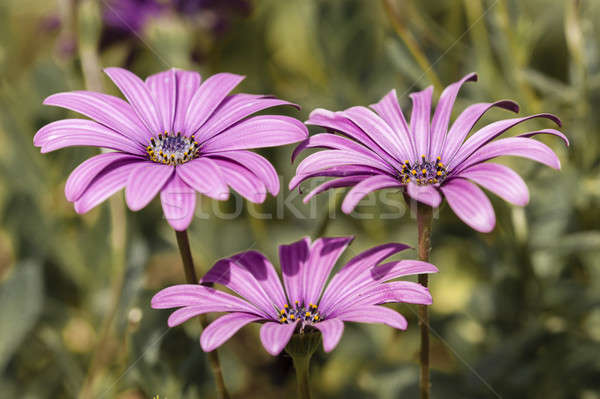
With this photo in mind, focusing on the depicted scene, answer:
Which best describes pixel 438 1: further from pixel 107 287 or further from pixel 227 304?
pixel 227 304

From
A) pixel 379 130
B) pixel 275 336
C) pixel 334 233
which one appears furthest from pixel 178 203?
pixel 334 233

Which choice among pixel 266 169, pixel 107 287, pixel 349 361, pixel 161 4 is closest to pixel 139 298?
pixel 107 287

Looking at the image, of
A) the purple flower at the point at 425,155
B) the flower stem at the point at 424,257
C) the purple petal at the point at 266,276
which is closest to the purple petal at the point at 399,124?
the purple flower at the point at 425,155

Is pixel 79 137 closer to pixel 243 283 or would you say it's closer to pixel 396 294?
pixel 243 283

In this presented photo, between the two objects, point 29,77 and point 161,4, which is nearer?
point 29,77

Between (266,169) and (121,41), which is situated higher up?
(121,41)

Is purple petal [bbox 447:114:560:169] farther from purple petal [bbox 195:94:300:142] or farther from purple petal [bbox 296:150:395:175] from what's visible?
purple petal [bbox 195:94:300:142]

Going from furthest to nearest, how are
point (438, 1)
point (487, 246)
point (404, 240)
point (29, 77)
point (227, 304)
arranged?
point (438, 1), point (29, 77), point (404, 240), point (487, 246), point (227, 304)
